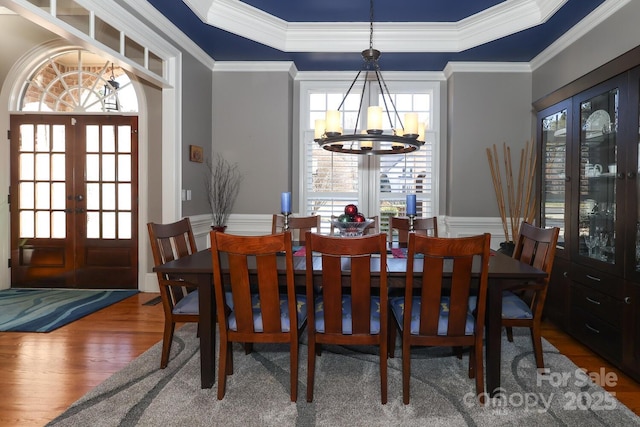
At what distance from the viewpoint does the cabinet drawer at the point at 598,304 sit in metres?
2.48

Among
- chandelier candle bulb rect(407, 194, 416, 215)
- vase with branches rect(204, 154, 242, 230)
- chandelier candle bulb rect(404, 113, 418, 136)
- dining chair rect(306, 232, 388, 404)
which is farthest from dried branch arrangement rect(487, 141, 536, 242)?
vase with branches rect(204, 154, 242, 230)

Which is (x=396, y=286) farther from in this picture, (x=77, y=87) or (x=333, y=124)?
(x=77, y=87)

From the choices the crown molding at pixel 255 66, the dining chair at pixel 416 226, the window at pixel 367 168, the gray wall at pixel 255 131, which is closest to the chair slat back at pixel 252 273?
the dining chair at pixel 416 226

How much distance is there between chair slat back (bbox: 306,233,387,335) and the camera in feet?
6.00

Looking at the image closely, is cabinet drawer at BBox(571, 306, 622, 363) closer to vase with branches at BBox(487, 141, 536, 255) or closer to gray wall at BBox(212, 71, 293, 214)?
vase with branches at BBox(487, 141, 536, 255)

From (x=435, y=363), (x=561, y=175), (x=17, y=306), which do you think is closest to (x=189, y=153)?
(x=17, y=306)

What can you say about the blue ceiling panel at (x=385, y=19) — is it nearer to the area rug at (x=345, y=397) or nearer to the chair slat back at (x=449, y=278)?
the chair slat back at (x=449, y=278)

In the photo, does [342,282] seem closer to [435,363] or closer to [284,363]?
[284,363]

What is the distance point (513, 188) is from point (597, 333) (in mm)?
1972

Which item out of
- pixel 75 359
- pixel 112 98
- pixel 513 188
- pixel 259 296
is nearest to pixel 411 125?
pixel 259 296

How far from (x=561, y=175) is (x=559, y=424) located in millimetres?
2060

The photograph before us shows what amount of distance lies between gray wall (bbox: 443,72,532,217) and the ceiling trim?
58 cm

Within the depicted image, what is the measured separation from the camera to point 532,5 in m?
3.36

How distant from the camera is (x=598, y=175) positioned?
2762 millimetres
